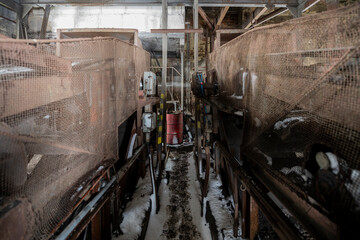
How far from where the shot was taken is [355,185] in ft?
2.78

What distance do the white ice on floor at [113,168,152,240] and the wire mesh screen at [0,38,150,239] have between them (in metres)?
1.45

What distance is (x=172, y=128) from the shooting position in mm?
6969

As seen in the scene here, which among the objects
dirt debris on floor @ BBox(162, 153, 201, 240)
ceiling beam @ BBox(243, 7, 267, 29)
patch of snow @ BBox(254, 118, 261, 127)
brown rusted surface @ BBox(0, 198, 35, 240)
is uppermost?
ceiling beam @ BBox(243, 7, 267, 29)

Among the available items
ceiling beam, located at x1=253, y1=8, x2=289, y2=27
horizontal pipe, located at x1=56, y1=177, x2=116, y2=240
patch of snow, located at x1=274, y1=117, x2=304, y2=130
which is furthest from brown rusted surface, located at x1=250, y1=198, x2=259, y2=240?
ceiling beam, located at x1=253, y1=8, x2=289, y2=27

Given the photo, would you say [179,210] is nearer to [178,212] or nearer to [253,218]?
[178,212]

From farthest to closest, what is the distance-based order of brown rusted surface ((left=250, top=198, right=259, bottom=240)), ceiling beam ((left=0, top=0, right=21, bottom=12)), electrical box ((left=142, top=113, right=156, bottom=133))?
ceiling beam ((left=0, top=0, right=21, bottom=12)), electrical box ((left=142, top=113, right=156, bottom=133)), brown rusted surface ((left=250, top=198, right=259, bottom=240))

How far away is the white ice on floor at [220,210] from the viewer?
8.75ft

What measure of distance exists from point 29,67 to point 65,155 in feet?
2.13

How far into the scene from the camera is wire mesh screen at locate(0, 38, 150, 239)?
2.99 feet

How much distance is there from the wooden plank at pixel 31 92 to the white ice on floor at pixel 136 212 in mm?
2319

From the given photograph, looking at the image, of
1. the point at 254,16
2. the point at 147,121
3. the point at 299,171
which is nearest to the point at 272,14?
the point at 254,16

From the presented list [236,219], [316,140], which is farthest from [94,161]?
[236,219]

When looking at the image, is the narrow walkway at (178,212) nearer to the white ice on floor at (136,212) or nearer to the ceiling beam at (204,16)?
the white ice on floor at (136,212)

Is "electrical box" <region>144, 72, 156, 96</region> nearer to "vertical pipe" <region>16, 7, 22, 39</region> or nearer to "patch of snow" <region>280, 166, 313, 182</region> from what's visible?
"patch of snow" <region>280, 166, 313, 182</region>
